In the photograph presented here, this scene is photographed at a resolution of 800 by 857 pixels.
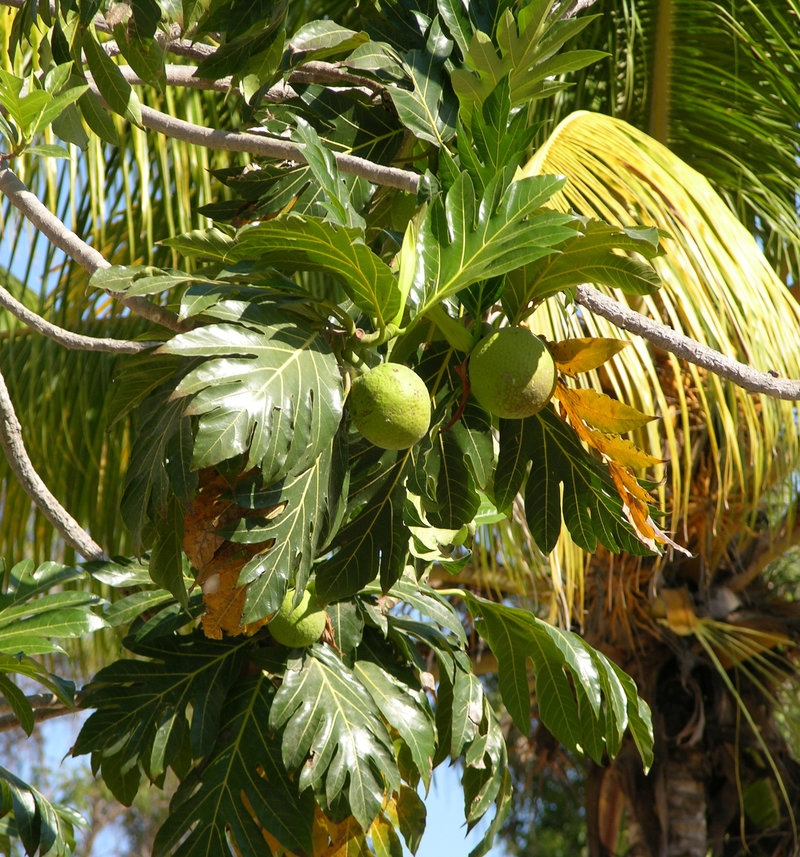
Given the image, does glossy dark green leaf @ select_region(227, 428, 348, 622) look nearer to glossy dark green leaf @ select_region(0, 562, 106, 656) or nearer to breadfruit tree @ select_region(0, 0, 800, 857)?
breadfruit tree @ select_region(0, 0, 800, 857)

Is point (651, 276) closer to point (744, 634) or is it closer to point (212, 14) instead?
point (212, 14)

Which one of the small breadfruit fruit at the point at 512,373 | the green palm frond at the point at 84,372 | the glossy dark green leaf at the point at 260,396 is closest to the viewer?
the glossy dark green leaf at the point at 260,396

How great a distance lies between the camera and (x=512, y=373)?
1.00 metres

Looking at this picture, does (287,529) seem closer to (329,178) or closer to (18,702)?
(329,178)

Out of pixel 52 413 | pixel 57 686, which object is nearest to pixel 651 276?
pixel 57 686

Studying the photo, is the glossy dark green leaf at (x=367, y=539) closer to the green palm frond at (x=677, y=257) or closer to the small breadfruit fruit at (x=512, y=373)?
the small breadfruit fruit at (x=512, y=373)

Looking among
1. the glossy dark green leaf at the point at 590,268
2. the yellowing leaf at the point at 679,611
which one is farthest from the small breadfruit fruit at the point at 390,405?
the yellowing leaf at the point at 679,611

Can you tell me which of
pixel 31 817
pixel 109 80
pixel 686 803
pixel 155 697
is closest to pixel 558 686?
pixel 155 697

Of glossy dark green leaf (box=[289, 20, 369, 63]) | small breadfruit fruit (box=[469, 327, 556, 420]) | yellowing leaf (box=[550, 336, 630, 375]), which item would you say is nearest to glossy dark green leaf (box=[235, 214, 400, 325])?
small breadfruit fruit (box=[469, 327, 556, 420])

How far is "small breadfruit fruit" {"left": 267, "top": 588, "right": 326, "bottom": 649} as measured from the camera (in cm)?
140

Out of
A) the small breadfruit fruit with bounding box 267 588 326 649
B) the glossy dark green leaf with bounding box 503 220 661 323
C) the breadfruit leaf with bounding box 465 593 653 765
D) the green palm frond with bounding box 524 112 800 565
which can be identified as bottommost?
the breadfruit leaf with bounding box 465 593 653 765

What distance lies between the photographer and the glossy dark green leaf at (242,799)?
143 cm

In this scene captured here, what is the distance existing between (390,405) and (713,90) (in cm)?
301

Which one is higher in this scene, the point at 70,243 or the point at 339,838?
the point at 70,243
